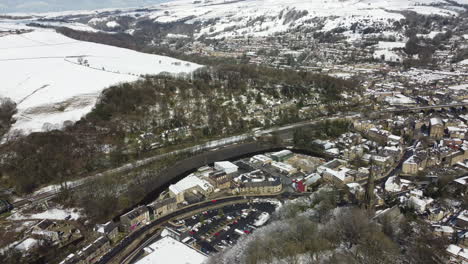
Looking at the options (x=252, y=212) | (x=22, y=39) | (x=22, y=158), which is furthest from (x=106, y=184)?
(x=22, y=39)

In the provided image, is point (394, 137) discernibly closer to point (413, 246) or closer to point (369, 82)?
point (413, 246)

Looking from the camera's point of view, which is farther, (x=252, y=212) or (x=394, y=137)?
(x=394, y=137)

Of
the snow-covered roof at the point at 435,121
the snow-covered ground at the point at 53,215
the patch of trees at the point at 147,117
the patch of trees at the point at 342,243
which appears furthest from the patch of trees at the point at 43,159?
the snow-covered roof at the point at 435,121

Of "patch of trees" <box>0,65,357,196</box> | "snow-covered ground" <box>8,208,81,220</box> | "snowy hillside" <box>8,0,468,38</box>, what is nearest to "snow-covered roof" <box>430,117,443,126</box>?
"patch of trees" <box>0,65,357,196</box>

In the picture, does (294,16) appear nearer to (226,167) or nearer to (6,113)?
(6,113)

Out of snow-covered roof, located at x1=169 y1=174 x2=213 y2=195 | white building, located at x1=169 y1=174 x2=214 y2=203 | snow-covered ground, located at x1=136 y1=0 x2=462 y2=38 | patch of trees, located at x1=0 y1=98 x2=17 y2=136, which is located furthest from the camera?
snow-covered ground, located at x1=136 y1=0 x2=462 y2=38

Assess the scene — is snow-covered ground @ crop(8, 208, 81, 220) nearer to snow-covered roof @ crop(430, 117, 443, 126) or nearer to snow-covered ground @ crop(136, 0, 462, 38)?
snow-covered roof @ crop(430, 117, 443, 126)
